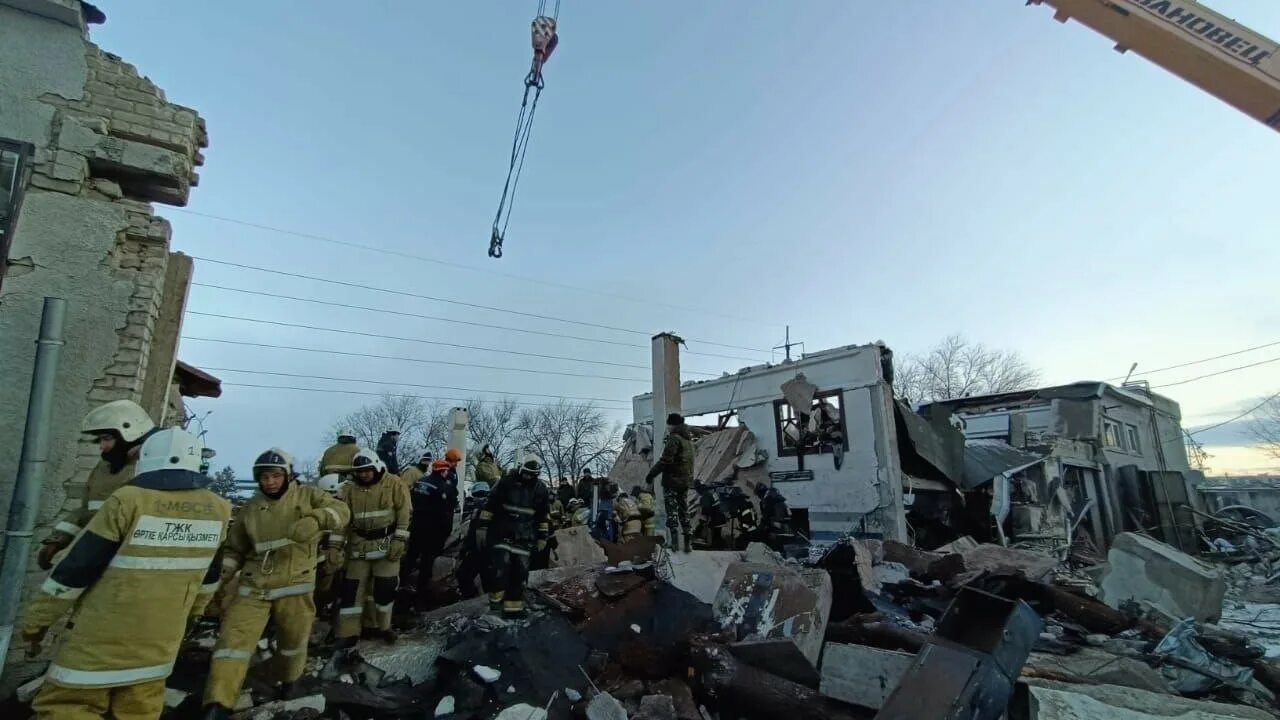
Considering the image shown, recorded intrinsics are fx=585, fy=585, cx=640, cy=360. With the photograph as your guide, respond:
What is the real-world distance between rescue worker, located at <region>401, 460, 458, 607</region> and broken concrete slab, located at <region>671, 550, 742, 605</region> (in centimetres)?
267

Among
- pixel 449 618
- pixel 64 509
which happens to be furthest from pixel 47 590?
pixel 449 618

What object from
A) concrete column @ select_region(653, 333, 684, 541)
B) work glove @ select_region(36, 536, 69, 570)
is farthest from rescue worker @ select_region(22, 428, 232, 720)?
concrete column @ select_region(653, 333, 684, 541)

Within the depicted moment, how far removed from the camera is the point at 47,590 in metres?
2.66

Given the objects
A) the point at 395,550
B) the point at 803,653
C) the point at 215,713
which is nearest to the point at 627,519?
the point at 395,550

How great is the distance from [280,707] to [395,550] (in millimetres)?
1529

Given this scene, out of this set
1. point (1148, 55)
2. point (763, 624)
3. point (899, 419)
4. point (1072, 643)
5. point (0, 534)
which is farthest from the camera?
point (899, 419)

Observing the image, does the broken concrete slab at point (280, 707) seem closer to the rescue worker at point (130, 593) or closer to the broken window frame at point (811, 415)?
the rescue worker at point (130, 593)

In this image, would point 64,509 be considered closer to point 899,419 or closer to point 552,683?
point 552,683

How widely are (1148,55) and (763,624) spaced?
7763 mm

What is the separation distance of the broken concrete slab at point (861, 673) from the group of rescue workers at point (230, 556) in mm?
2938

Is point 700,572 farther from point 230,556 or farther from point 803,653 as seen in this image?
point 230,556

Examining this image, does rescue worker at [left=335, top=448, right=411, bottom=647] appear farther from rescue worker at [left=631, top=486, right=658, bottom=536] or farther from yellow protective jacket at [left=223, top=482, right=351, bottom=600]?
rescue worker at [left=631, top=486, right=658, bottom=536]

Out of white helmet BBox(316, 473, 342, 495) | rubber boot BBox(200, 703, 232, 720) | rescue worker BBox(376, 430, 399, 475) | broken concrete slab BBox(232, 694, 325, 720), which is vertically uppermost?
rescue worker BBox(376, 430, 399, 475)

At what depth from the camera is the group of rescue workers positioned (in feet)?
9.03
